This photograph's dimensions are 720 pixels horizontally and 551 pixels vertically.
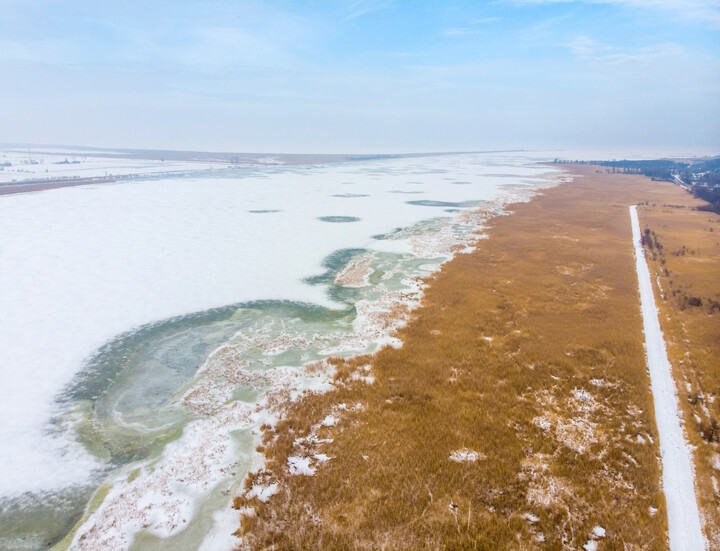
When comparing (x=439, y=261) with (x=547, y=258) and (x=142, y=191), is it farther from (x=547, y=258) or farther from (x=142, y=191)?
(x=142, y=191)

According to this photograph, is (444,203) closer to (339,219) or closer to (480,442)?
(339,219)

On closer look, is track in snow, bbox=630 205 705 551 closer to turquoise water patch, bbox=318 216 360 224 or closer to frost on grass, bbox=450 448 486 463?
frost on grass, bbox=450 448 486 463

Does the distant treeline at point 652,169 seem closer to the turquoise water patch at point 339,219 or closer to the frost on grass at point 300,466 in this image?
the turquoise water patch at point 339,219

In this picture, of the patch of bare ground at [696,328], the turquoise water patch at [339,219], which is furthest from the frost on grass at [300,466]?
the turquoise water patch at [339,219]

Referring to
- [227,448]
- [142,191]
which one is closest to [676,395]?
[227,448]

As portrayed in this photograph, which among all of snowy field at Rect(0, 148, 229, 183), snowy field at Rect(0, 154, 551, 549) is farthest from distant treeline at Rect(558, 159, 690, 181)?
snowy field at Rect(0, 148, 229, 183)
